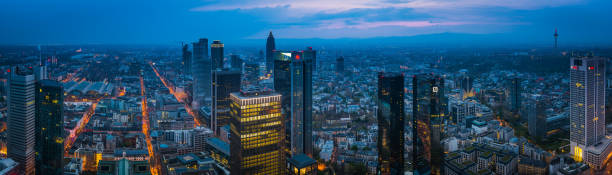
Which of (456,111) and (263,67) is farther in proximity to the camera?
(263,67)

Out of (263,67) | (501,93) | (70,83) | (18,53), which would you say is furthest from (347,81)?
(18,53)

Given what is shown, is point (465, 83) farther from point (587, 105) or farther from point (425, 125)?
point (425, 125)

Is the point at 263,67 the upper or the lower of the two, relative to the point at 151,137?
upper

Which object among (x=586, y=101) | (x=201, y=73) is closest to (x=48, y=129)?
(x=201, y=73)

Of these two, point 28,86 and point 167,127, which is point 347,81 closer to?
point 167,127

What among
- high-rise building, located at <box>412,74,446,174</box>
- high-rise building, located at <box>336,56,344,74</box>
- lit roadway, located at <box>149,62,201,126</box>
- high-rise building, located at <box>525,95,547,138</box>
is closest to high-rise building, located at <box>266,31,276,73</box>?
high-rise building, located at <box>336,56,344,74</box>
